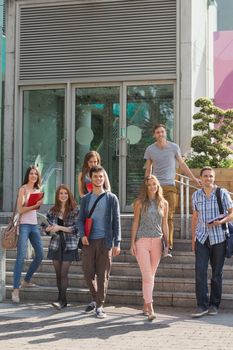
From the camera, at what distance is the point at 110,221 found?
7777 millimetres

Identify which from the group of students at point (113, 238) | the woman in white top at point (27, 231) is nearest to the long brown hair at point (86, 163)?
the group of students at point (113, 238)

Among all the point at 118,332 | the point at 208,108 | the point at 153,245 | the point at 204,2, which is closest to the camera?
the point at 118,332

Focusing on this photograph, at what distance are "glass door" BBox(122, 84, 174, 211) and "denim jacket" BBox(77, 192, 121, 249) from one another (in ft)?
17.7

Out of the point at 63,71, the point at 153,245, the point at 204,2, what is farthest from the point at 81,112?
the point at 153,245

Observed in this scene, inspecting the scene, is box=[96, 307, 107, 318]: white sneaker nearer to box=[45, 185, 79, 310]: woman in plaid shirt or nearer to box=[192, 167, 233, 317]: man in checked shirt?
box=[45, 185, 79, 310]: woman in plaid shirt

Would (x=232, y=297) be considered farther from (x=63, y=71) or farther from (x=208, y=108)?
(x=63, y=71)

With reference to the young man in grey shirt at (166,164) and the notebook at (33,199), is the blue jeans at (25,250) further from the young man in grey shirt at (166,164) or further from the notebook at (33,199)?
the young man in grey shirt at (166,164)

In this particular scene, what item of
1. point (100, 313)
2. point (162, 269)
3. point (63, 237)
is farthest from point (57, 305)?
point (162, 269)

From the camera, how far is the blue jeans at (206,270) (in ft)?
25.4

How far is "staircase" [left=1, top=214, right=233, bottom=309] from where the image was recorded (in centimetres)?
837

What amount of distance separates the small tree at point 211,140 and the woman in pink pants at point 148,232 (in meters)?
4.05

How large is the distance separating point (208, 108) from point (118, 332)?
6.35m

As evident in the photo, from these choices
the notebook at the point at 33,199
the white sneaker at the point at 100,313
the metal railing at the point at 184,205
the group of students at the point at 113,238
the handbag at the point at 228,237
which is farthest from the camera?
the metal railing at the point at 184,205

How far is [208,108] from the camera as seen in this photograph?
12070 millimetres
